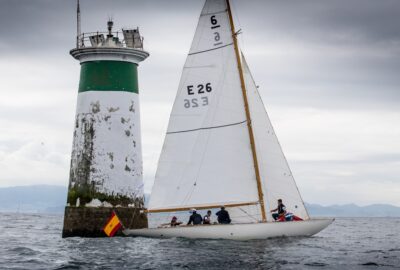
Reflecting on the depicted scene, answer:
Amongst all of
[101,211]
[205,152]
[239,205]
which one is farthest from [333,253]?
[101,211]

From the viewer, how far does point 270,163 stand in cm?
3697

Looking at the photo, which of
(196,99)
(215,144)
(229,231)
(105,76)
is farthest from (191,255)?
(105,76)

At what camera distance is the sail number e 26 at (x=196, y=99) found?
119 ft

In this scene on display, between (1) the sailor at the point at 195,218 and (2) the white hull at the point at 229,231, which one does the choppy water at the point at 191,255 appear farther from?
(1) the sailor at the point at 195,218

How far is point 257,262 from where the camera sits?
89.3 ft

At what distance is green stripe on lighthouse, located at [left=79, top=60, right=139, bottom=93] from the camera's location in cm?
A: 3675

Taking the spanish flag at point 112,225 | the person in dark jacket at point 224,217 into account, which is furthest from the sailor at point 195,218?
the spanish flag at point 112,225

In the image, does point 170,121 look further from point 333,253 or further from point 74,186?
point 333,253

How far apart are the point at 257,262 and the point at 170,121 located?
427 inches

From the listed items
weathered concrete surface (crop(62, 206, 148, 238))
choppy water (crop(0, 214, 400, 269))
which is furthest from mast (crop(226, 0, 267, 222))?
weathered concrete surface (crop(62, 206, 148, 238))

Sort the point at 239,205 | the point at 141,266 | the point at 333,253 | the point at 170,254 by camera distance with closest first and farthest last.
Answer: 1. the point at 141,266
2. the point at 170,254
3. the point at 333,253
4. the point at 239,205

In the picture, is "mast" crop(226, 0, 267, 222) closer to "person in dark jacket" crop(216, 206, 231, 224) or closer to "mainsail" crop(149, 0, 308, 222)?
"mainsail" crop(149, 0, 308, 222)

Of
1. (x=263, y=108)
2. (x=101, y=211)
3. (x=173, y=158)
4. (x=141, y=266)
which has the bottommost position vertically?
(x=141, y=266)

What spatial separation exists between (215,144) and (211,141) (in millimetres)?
243
